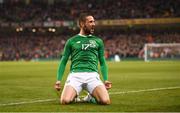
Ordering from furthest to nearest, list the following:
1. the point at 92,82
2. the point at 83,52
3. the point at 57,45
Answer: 1. the point at 57,45
2. the point at 83,52
3. the point at 92,82

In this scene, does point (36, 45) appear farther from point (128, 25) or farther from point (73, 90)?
point (73, 90)

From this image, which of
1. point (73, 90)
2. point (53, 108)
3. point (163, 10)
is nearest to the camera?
point (53, 108)

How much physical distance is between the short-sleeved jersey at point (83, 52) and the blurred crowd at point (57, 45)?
52904 millimetres

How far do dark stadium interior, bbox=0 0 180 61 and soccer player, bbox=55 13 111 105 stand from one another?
55.3 metres

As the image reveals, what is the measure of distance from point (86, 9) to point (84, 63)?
6429 centimetres

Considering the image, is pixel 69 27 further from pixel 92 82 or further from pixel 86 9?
pixel 92 82

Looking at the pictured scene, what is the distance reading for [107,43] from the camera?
240 ft

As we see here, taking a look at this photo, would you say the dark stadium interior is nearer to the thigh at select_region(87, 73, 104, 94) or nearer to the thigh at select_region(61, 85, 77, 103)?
the thigh at select_region(87, 73, 104, 94)

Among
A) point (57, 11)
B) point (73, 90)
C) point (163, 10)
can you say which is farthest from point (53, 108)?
point (57, 11)

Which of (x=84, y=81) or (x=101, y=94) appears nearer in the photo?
(x=101, y=94)

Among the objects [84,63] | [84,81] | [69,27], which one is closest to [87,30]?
[84,63]

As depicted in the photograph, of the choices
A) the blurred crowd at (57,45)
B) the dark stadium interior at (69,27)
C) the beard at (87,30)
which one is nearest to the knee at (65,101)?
the beard at (87,30)

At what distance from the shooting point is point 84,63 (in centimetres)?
1083

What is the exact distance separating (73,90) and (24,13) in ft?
219
